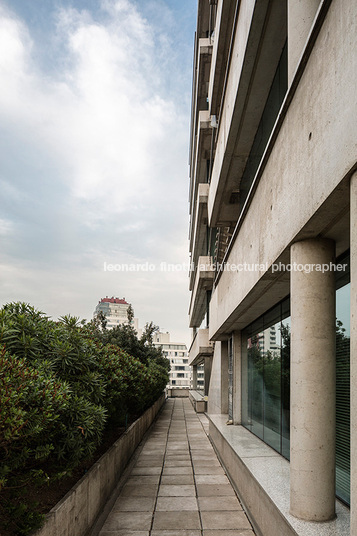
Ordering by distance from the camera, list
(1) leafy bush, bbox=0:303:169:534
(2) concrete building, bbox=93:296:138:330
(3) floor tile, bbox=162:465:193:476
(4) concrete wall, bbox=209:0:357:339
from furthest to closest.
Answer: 1. (2) concrete building, bbox=93:296:138:330
2. (3) floor tile, bbox=162:465:193:476
3. (1) leafy bush, bbox=0:303:169:534
4. (4) concrete wall, bbox=209:0:357:339

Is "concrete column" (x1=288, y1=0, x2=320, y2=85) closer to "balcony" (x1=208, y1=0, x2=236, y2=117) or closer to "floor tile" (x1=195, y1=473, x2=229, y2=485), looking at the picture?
"balcony" (x1=208, y1=0, x2=236, y2=117)

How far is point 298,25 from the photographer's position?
5.07 meters

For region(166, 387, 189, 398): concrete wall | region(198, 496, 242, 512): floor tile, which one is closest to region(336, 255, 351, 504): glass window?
region(198, 496, 242, 512): floor tile

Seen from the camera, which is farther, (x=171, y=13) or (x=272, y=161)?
(x=171, y=13)

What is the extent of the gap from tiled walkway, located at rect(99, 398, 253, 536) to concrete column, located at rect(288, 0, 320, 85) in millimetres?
6474

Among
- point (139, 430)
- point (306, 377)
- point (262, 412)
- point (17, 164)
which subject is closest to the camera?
point (306, 377)

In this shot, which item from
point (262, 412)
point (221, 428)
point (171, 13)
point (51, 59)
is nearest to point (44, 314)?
point (262, 412)

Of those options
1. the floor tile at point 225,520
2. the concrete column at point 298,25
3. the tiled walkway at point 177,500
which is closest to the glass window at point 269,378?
the tiled walkway at point 177,500

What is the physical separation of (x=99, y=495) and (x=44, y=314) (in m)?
3.18

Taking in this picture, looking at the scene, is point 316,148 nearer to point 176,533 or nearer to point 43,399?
point 43,399

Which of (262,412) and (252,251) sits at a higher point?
(252,251)

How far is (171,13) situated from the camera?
12.2 meters

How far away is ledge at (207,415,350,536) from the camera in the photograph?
14.9 ft

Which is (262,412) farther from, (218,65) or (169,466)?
(218,65)
